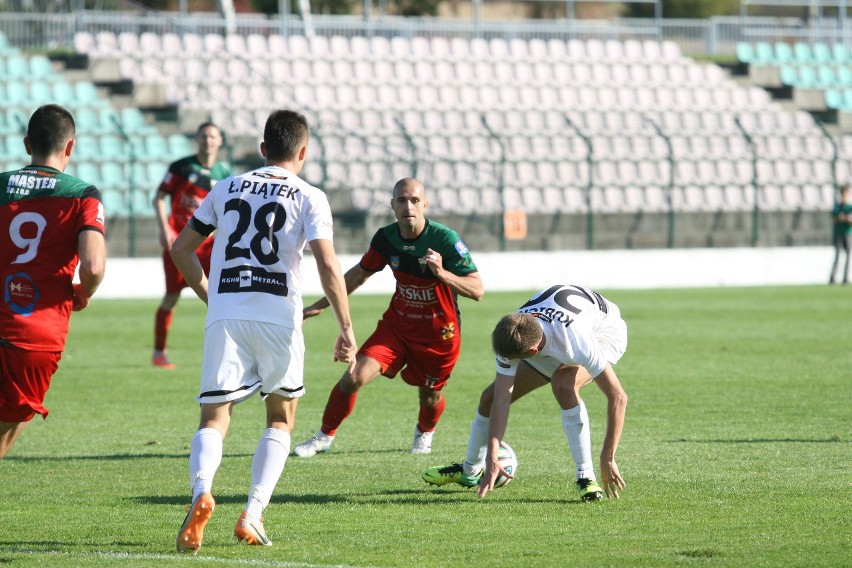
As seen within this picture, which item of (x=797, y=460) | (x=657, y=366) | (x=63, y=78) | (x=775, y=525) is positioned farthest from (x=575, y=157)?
(x=775, y=525)

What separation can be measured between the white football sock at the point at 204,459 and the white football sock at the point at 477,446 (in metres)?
1.98

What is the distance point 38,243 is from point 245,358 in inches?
41.0

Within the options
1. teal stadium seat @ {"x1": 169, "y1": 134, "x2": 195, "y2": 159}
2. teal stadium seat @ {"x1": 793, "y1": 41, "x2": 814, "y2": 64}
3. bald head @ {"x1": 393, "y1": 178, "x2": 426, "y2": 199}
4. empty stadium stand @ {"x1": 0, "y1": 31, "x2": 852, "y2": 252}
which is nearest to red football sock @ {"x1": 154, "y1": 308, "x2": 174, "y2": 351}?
A: bald head @ {"x1": 393, "y1": 178, "x2": 426, "y2": 199}

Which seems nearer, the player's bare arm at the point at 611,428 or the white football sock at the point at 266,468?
the white football sock at the point at 266,468

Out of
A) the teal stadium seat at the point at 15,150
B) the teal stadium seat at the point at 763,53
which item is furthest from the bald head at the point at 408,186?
the teal stadium seat at the point at 763,53

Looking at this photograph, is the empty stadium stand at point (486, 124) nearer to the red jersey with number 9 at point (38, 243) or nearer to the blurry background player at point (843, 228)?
the blurry background player at point (843, 228)

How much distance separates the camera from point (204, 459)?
226 inches

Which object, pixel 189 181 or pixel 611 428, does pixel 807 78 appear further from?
pixel 611 428

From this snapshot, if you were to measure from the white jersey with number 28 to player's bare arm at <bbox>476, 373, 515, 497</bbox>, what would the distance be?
123cm

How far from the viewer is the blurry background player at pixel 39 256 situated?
18.9ft

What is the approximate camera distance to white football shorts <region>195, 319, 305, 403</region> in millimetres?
5824

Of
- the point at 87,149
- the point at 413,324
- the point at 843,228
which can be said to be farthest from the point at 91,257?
the point at 843,228

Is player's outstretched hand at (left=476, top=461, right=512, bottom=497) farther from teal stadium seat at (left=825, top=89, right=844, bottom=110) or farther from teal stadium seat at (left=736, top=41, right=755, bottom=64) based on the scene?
teal stadium seat at (left=736, top=41, right=755, bottom=64)

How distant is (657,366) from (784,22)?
32.1 m
